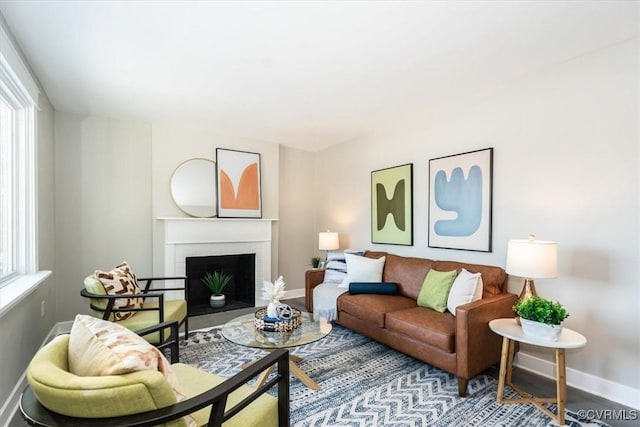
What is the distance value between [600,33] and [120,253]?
16.0ft

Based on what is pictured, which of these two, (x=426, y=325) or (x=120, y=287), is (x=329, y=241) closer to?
(x=426, y=325)

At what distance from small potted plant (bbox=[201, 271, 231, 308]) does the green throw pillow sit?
8.97 feet

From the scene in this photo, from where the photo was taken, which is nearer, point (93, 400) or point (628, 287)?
point (93, 400)

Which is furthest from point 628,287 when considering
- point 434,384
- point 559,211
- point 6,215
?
point 6,215

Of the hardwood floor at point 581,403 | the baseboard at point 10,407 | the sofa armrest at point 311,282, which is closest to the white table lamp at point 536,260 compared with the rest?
the hardwood floor at point 581,403

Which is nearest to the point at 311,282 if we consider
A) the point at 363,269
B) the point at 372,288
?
the point at 363,269

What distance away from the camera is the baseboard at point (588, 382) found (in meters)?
2.12

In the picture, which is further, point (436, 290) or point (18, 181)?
point (436, 290)

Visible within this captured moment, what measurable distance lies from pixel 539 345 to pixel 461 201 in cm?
155

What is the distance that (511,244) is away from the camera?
91.0 inches

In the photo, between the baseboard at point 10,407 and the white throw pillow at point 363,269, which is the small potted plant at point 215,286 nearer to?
the white throw pillow at point 363,269

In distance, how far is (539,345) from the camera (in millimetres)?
1950

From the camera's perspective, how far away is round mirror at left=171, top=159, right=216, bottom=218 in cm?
414

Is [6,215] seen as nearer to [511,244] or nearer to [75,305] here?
[75,305]
